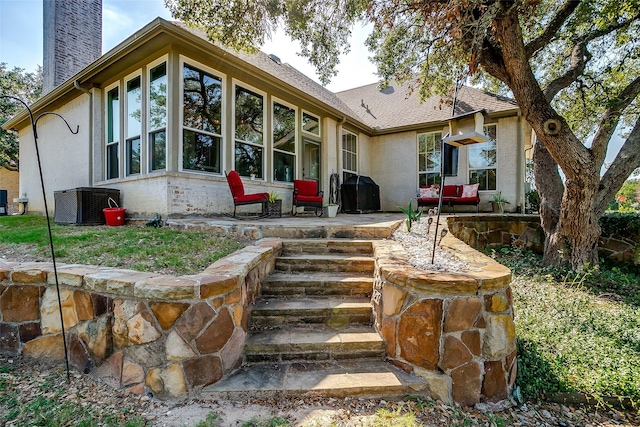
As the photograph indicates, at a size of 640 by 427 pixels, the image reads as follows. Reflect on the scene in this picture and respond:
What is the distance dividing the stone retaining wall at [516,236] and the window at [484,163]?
2728 mm

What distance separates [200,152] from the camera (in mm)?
5559

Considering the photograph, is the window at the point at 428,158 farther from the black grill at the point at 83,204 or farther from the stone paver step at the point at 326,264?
the black grill at the point at 83,204

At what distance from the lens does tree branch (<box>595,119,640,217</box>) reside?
15.0ft

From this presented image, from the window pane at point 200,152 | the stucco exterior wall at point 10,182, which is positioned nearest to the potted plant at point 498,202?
the window pane at point 200,152

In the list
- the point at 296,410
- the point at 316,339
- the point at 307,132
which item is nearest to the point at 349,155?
the point at 307,132

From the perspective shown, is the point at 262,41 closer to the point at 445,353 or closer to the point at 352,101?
the point at 445,353

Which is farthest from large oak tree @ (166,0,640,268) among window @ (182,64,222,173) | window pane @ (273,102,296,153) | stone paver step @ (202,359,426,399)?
stone paver step @ (202,359,426,399)

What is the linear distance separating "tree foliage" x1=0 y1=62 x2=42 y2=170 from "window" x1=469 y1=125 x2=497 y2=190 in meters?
18.1

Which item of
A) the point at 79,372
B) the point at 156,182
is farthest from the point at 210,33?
the point at 79,372

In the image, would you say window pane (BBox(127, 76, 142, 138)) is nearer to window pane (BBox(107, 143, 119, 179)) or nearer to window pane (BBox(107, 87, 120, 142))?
window pane (BBox(107, 87, 120, 142))

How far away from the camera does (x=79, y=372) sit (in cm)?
207

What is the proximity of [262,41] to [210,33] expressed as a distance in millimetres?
834

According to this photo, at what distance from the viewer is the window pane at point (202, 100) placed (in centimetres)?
534

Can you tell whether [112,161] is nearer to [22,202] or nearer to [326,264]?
[22,202]
